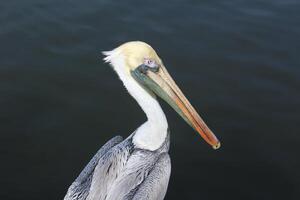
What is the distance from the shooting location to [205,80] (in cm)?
823

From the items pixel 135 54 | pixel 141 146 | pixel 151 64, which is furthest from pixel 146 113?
pixel 135 54

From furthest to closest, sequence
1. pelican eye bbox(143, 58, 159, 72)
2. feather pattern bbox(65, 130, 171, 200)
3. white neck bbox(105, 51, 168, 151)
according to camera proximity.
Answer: white neck bbox(105, 51, 168, 151) → pelican eye bbox(143, 58, 159, 72) → feather pattern bbox(65, 130, 171, 200)

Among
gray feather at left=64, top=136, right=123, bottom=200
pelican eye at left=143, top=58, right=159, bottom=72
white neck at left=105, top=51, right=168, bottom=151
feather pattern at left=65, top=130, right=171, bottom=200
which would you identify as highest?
pelican eye at left=143, top=58, right=159, bottom=72

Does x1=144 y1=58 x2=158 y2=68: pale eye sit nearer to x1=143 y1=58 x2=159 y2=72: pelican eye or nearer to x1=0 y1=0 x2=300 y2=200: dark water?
x1=143 y1=58 x2=159 y2=72: pelican eye

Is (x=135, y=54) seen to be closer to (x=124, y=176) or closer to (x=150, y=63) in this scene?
(x=150, y=63)

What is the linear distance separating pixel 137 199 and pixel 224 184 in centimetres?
190

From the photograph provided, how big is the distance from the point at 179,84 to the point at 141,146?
8.66 ft

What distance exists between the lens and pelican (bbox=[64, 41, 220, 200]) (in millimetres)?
5141

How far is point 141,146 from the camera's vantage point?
566cm

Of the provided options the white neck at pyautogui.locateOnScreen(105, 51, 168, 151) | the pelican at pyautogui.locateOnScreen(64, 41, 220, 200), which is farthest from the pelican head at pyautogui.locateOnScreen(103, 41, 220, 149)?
the white neck at pyautogui.locateOnScreen(105, 51, 168, 151)

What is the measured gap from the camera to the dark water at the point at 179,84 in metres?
6.58

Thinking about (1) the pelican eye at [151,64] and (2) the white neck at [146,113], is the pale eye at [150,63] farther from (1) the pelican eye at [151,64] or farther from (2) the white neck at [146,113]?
(2) the white neck at [146,113]

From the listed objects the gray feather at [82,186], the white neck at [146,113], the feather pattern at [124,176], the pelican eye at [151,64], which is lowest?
the gray feather at [82,186]

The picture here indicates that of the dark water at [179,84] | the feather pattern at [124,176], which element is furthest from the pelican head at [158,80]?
the dark water at [179,84]
